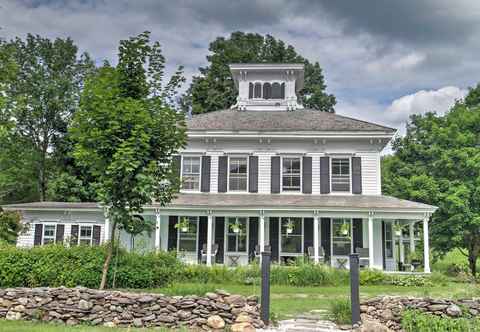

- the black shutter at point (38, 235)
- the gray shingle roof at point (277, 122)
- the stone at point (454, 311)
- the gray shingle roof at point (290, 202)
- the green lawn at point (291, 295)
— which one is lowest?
the green lawn at point (291, 295)

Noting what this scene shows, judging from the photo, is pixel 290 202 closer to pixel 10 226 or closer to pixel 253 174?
pixel 253 174

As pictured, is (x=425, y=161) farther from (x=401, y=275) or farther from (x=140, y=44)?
(x=140, y=44)

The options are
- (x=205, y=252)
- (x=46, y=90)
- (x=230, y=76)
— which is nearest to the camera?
(x=205, y=252)

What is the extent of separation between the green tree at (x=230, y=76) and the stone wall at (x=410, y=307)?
26782 mm

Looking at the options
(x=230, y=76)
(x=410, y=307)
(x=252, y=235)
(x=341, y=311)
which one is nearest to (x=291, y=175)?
(x=252, y=235)

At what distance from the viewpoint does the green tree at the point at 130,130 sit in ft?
30.3

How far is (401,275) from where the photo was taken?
1535 cm

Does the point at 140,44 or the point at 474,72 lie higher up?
the point at 474,72

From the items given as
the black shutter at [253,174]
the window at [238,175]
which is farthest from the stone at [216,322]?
the window at [238,175]

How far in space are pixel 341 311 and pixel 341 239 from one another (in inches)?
386

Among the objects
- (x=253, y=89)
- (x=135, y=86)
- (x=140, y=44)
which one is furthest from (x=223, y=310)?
(x=253, y=89)

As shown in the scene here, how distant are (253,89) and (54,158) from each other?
1653 cm

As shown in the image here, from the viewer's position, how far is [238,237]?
60.2 feet

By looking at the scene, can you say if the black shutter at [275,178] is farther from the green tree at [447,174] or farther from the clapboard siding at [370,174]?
the green tree at [447,174]
